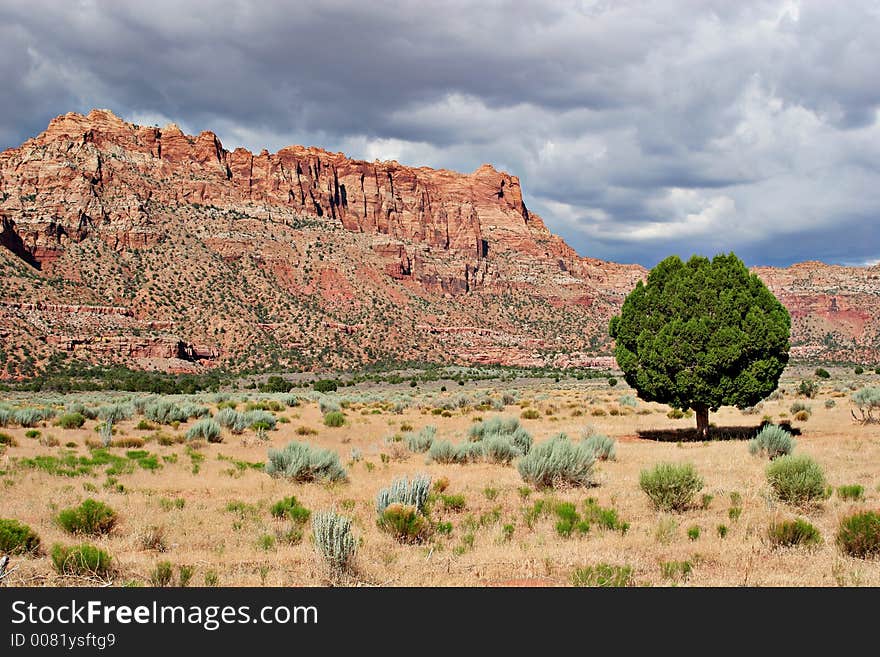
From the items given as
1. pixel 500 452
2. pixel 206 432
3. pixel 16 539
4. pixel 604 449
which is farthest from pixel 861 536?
pixel 206 432

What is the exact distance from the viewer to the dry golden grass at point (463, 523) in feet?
23.6

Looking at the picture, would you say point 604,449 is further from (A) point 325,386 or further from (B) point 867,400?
(A) point 325,386

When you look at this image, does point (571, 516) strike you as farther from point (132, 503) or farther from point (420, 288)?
point (420, 288)

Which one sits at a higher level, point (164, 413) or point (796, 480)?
point (796, 480)

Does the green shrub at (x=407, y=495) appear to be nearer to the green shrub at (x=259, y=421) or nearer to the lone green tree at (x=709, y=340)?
the lone green tree at (x=709, y=340)

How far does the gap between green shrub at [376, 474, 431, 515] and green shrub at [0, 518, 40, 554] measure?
4707 millimetres

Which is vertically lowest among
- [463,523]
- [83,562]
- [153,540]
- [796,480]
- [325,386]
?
[325,386]

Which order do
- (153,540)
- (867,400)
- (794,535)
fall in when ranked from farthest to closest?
(867,400) < (153,540) < (794,535)

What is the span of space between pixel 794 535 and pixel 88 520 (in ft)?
32.3

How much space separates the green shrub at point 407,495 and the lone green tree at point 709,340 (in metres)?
11.1

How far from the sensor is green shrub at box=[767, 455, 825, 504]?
33.4ft

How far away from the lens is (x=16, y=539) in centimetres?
814

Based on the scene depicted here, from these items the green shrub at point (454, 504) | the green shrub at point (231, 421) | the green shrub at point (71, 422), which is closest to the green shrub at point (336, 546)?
the green shrub at point (454, 504)

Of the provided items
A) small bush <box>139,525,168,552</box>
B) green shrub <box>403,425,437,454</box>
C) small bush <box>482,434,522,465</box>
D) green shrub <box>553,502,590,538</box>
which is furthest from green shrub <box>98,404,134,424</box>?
green shrub <box>553,502,590,538</box>
